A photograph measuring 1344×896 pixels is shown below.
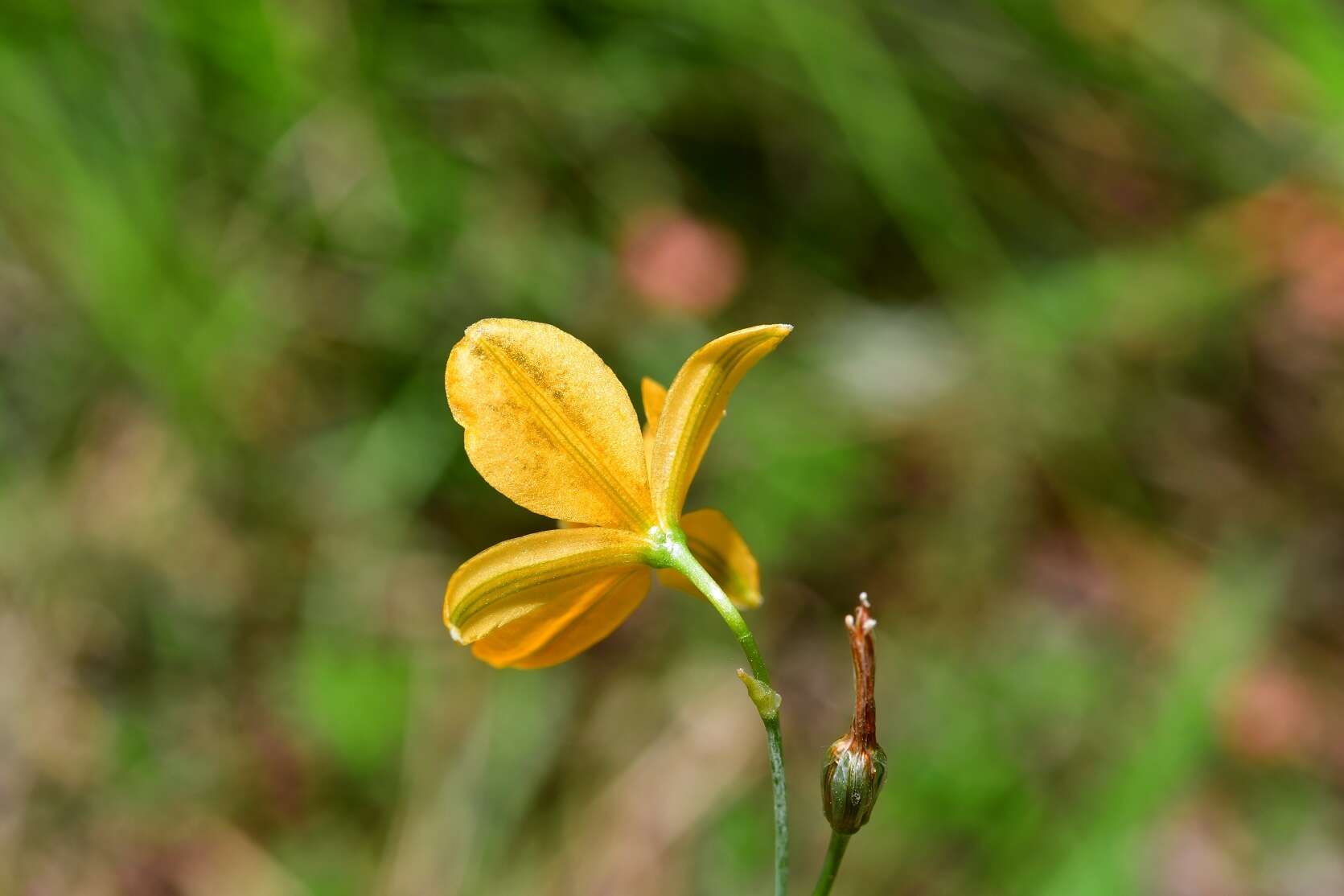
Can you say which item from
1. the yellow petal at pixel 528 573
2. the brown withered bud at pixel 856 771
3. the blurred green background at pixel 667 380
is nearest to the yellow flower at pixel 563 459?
the yellow petal at pixel 528 573

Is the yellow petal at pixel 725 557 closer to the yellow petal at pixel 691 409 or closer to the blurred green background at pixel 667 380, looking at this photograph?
the yellow petal at pixel 691 409

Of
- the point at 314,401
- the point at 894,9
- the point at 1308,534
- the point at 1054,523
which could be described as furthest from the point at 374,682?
the point at 1308,534

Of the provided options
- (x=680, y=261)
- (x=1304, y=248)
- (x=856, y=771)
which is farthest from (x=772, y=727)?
(x=1304, y=248)

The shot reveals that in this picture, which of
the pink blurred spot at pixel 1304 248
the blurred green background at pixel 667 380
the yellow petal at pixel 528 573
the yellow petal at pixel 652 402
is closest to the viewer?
the yellow petal at pixel 528 573

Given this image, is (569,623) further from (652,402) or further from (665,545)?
(652,402)

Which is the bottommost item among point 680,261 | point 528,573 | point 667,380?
point 667,380

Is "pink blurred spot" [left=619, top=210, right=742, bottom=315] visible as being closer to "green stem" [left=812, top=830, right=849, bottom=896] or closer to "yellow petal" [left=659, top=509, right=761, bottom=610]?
"yellow petal" [left=659, top=509, right=761, bottom=610]

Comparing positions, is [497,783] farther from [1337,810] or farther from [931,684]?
[1337,810]
